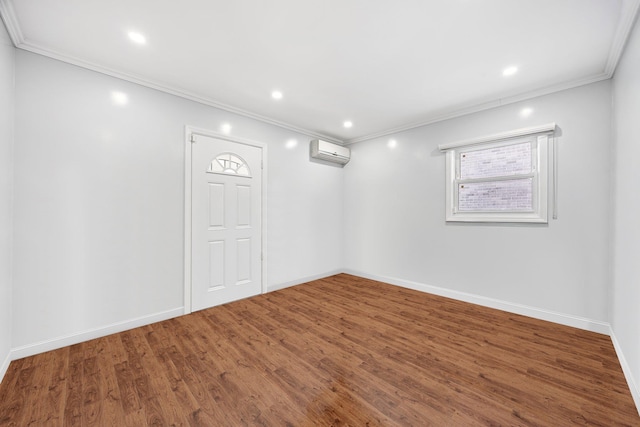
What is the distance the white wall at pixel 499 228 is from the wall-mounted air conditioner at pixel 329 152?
0.25 m

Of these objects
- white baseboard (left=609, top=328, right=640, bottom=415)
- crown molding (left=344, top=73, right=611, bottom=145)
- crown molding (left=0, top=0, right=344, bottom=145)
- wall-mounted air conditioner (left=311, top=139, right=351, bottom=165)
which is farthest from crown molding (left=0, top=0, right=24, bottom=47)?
white baseboard (left=609, top=328, right=640, bottom=415)

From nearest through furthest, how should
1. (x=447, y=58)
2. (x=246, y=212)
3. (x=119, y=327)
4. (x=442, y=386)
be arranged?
(x=442, y=386) → (x=447, y=58) → (x=119, y=327) → (x=246, y=212)

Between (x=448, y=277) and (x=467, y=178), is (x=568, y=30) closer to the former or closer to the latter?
(x=467, y=178)

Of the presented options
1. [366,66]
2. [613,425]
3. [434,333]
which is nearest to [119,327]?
[434,333]

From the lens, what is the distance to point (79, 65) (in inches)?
88.1

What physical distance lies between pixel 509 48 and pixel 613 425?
2641mm

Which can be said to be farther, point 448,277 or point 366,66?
point 448,277

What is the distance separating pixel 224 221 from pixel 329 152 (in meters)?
2.11

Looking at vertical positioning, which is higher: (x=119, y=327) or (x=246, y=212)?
(x=246, y=212)

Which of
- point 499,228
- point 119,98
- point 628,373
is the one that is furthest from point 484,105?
point 119,98

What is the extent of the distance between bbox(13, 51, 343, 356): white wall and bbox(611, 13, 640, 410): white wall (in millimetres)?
3773

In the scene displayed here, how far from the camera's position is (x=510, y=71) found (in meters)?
2.41

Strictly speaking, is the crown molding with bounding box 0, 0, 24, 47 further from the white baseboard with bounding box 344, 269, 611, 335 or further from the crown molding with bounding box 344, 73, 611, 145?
the white baseboard with bounding box 344, 269, 611, 335

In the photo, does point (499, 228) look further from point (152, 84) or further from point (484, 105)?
point (152, 84)
